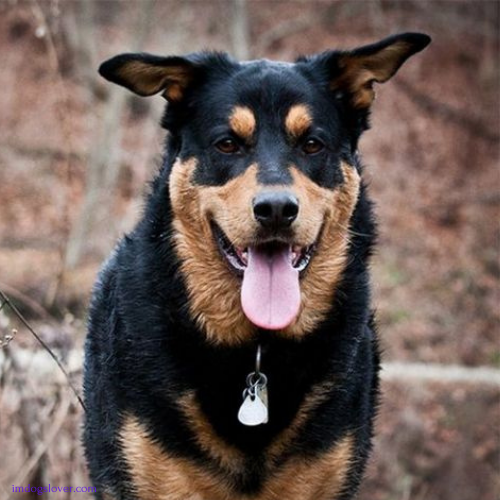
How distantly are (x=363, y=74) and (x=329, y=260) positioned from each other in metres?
0.88

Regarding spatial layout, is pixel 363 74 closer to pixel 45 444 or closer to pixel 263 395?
pixel 263 395

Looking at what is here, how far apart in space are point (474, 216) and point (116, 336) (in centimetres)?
1644

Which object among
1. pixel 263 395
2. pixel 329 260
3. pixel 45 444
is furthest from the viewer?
pixel 45 444

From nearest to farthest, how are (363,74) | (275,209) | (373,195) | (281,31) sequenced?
(275,209) → (363,74) → (281,31) → (373,195)

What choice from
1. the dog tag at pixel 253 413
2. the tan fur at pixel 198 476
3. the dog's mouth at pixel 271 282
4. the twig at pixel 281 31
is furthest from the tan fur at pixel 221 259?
the twig at pixel 281 31

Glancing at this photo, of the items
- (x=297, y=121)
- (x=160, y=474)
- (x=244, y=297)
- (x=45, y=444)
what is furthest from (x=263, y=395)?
(x=45, y=444)

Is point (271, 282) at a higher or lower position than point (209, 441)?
higher

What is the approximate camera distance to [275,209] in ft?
14.0

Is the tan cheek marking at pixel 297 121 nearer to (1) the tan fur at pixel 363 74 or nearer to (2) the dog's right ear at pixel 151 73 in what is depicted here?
(1) the tan fur at pixel 363 74

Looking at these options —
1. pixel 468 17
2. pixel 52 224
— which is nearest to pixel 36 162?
pixel 52 224

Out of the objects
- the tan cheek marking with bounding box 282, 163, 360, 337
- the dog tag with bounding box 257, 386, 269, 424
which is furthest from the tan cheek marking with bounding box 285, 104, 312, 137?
the dog tag with bounding box 257, 386, 269, 424

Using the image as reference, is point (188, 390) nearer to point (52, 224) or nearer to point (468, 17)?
point (52, 224)

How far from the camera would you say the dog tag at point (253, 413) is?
440 centimetres

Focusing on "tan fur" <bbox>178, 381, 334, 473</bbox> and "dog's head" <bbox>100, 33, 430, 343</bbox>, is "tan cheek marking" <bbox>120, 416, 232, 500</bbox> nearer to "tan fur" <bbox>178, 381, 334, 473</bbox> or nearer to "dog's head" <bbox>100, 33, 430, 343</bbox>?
"tan fur" <bbox>178, 381, 334, 473</bbox>
